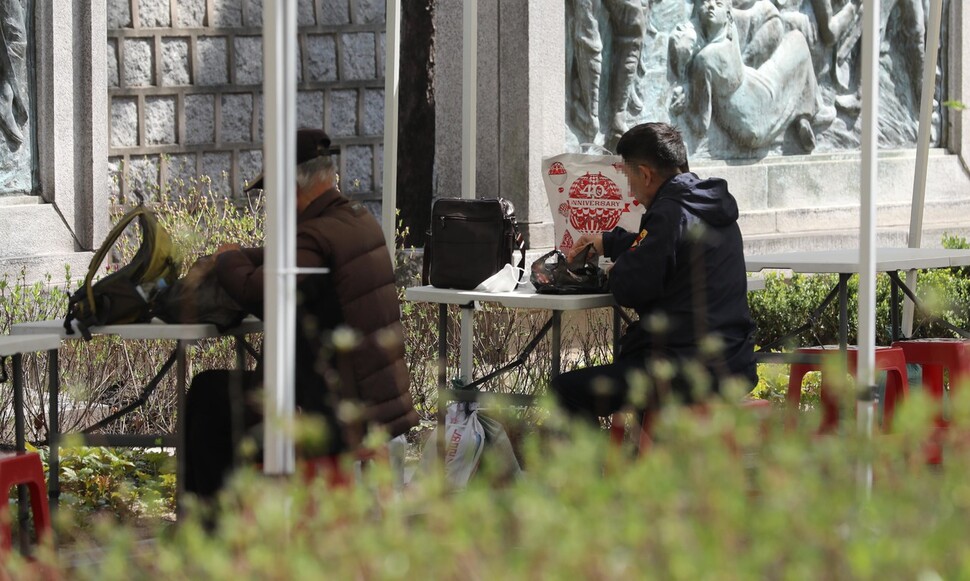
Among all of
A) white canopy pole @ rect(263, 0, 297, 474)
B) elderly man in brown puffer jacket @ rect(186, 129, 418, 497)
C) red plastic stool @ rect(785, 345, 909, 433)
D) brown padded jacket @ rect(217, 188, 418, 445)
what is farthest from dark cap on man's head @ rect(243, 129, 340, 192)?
red plastic stool @ rect(785, 345, 909, 433)

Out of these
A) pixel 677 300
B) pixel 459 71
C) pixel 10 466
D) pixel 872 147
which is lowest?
pixel 10 466

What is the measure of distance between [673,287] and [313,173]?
A: 4.17 ft

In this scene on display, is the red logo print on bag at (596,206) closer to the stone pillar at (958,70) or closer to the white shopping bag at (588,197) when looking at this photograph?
the white shopping bag at (588,197)

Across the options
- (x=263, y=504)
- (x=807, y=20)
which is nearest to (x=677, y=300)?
(x=263, y=504)

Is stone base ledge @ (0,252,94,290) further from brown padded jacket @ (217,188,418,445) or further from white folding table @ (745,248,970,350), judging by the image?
brown padded jacket @ (217,188,418,445)

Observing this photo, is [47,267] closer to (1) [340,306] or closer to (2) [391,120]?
(2) [391,120]

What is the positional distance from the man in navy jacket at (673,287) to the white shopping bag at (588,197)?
0.74 metres

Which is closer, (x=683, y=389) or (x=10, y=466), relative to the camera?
(x=10, y=466)

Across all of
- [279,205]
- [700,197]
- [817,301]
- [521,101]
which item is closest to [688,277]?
[700,197]

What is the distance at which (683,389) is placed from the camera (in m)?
5.14

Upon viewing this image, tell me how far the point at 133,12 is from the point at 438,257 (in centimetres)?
654

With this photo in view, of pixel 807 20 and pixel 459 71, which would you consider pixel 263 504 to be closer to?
pixel 459 71

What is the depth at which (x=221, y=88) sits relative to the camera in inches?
490

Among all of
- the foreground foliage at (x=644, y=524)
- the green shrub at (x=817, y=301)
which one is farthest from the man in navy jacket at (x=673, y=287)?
the green shrub at (x=817, y=301)
